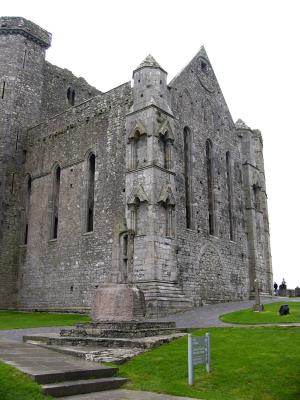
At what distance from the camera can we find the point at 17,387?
691 centimetres

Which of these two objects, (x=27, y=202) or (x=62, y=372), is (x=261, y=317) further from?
(x=27, y=202)

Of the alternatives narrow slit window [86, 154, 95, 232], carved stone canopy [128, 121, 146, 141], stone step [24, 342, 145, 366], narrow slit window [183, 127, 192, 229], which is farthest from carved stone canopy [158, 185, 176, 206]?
stone step [24, 342, 145, 366]

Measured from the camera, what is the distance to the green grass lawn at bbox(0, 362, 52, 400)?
664cm

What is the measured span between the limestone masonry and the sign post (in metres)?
7.68

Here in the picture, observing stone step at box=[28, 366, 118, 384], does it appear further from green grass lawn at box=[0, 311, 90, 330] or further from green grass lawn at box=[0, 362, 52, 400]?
green grass lawn at box=[0, 311, 90, 330]

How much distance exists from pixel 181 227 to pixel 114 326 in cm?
1030

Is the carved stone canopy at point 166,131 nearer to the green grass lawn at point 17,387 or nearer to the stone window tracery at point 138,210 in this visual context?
the stone window tracery at point 138,210

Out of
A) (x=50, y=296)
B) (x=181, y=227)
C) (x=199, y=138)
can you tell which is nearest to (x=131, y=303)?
(x=181, y=227)

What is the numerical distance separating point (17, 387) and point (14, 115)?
81.2 feet

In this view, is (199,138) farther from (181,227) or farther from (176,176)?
(181,227)

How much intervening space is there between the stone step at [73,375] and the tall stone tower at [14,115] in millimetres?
18785

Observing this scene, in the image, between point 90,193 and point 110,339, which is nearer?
point 110,339

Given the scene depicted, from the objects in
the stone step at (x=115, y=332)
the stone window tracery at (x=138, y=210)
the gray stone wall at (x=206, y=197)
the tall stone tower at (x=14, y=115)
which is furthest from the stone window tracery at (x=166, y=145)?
the tall stone tower at (x=14, y=115)

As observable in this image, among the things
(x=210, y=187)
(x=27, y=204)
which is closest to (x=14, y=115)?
(x=27, y=204)
